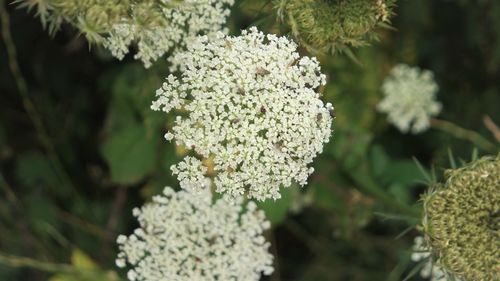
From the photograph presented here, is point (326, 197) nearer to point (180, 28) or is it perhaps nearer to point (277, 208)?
point (277, 208)

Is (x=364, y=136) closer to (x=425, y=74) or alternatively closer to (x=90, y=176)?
(x=425, y=74)

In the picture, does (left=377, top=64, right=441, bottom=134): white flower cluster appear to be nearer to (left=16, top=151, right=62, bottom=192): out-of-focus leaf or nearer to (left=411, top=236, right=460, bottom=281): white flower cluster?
(left=411, top=236, right=460, bottom=281): white flower cluster

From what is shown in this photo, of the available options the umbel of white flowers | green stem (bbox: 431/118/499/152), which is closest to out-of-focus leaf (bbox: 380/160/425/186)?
green stem (bbox: 431/118/499/152)

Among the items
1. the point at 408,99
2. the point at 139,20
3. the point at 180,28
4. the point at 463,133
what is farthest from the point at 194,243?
the point at 408,99

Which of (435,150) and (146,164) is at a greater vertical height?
(146,164)

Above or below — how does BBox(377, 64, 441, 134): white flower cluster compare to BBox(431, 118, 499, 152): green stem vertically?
above

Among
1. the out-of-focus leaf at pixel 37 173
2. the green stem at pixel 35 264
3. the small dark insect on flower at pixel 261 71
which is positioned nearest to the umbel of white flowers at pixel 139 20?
the small dark insect on flower at pixel 261 71

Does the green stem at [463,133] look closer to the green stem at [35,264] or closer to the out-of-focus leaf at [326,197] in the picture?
the out-of-focus leaf at [326,197]

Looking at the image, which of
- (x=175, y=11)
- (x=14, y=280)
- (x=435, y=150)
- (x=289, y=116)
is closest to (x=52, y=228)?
(x=14, y=280)
